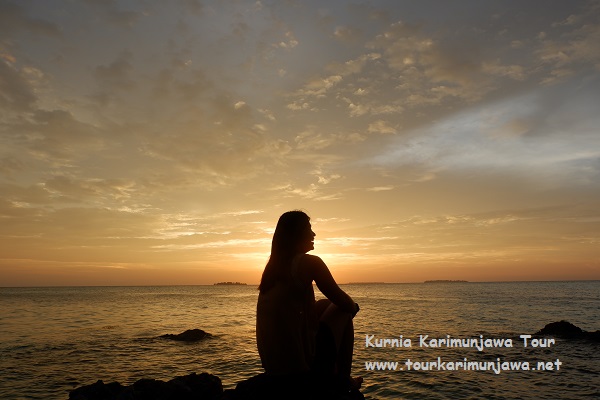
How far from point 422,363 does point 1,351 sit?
79.7 ft

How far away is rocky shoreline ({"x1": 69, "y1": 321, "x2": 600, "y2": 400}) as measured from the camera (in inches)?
178

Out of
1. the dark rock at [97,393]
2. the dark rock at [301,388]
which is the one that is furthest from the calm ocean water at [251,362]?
the dark rock at [301,388]

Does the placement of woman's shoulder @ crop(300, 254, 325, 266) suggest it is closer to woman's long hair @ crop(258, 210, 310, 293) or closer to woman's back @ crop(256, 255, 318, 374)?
woman's back @ crop(256, 255, 318, 374)

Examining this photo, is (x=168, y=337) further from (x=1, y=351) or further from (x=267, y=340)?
(x=267, y=340)

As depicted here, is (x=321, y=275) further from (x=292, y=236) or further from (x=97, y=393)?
(x=97, y=393)

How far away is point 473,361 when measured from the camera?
1877cm

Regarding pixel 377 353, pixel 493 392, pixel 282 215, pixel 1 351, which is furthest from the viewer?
pixel 1 351

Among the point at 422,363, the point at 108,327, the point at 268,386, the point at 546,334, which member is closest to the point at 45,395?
the point at 268,386

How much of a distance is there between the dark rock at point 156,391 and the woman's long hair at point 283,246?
683 centimetres

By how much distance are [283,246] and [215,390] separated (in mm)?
8777

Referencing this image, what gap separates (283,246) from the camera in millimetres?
4406

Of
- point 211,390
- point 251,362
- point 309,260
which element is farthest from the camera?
point 251,362

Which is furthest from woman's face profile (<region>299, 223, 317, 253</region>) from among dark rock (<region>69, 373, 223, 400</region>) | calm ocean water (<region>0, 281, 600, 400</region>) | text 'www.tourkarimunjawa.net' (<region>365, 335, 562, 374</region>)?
text 'www.tourkarimunjawa.net' (<region>365, 335, 562, 374</region>)

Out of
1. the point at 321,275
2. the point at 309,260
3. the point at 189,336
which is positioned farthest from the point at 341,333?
the point at 189,336
